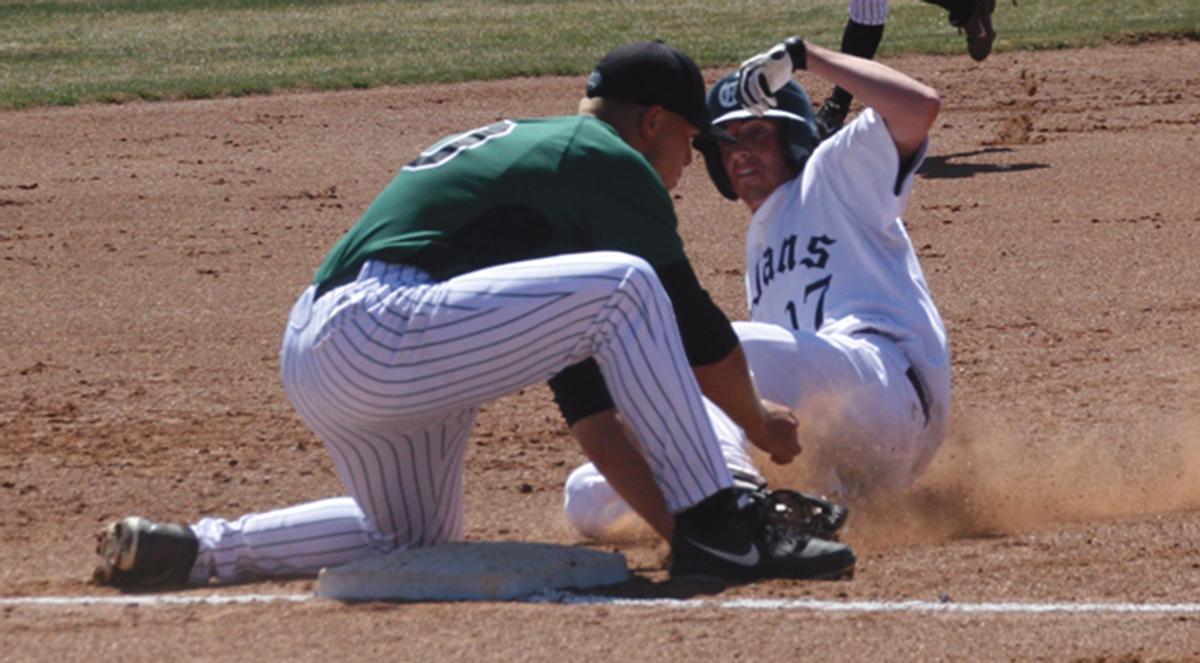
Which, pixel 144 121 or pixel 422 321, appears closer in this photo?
pixel 422 321

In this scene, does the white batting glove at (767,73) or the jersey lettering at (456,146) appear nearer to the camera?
the jersey lettering at (456,146)

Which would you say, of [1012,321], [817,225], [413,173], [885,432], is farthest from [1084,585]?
[1012,321]

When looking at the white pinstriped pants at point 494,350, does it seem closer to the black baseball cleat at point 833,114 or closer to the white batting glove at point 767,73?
the white batting glove at point 767,73

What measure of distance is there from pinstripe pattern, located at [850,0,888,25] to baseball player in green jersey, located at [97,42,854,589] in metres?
6.41

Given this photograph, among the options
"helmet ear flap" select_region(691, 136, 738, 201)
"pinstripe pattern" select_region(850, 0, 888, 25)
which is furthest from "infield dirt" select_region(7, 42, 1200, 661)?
"helmet ear flap" select_region(691, 136, 738, 201)

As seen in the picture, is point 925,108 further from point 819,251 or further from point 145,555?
point 145,555

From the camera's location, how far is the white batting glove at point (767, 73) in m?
4.40

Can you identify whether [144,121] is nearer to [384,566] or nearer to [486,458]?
[486,458]

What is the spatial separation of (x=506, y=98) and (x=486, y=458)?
6.58m

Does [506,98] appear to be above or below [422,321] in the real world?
below

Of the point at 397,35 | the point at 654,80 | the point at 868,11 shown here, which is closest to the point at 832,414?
the point at 654,80

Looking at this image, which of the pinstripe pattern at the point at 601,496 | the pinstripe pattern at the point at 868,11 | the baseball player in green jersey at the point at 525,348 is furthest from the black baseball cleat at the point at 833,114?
the baseball player in green jersey at the point at 525,348

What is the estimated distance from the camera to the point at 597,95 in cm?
381

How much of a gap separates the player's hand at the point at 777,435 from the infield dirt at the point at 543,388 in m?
0.28
